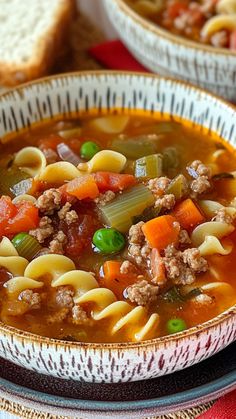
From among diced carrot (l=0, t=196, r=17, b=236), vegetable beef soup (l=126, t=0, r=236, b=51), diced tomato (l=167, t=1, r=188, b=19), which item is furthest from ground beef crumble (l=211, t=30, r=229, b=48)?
diced carrot (l=0, t=196, r=17, b=236)

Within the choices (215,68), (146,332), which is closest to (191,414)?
(146,332)

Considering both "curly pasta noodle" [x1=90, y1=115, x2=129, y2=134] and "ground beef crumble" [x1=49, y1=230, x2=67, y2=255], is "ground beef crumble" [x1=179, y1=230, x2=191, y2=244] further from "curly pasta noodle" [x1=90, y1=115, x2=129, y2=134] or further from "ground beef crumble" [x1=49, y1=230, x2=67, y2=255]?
"curly pasta noodle" [x1=90, y1=115, x2=129, y2=134]

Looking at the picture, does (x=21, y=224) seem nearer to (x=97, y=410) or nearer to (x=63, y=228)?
(x=63, y=228)

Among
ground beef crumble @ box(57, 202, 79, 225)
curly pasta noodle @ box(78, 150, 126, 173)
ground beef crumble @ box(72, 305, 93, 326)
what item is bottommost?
ground beef crumble @ box(72, 305, 93, 326)

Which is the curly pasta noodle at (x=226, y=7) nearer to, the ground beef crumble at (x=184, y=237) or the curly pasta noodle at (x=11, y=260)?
the ground beef crumble at (x=184, y=237)

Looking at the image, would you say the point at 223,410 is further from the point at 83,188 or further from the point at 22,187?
the point at 22,187

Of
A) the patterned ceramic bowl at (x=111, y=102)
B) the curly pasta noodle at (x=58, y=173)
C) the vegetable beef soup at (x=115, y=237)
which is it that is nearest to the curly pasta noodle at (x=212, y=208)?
the vegetable beef soup at (x=115, y=237)
